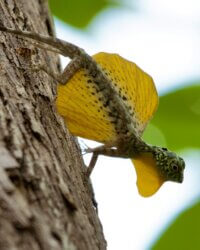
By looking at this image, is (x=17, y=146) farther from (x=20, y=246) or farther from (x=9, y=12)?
(x=9, y=12)

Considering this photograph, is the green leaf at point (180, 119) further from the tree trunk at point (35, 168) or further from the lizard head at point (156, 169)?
the tree trunk at point (35, 168)

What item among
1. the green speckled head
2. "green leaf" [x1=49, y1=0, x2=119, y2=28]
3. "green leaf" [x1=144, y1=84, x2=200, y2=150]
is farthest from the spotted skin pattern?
"green leaf" [x1=49, y1=0, x2=119, y2=28]

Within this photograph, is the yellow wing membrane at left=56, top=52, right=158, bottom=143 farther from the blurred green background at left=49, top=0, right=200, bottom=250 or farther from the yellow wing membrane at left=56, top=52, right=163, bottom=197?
the blurred green background at left=49, top=0, right=200, bottom=250

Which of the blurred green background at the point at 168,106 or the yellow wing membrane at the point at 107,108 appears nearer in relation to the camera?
the yellow wing membrane at the point at 107,108

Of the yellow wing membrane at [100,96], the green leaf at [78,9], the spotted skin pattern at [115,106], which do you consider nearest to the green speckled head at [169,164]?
the spotted skin pattern at [115,106]

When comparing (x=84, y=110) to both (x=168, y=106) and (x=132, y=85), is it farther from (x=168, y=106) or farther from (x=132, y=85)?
(x=168, y=106)

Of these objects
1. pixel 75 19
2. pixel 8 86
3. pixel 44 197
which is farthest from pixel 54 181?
pixel 75 19
